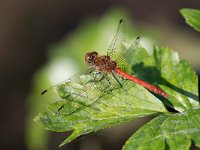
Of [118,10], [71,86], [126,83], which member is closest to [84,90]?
[71,86]

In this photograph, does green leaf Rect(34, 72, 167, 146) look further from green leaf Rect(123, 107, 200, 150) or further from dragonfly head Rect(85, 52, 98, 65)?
dragonfly head Rect(85, 52, 98, 65)

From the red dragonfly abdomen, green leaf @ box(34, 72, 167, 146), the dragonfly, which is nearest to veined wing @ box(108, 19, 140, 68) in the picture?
the dragonfly

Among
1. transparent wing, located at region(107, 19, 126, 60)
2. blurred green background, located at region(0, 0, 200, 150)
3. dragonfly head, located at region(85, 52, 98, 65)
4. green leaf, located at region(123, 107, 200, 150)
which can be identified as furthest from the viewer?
blurred green background, located at region(0, 0, 200, 150)

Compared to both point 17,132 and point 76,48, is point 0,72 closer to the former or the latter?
point 17,132

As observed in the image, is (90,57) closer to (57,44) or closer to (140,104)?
(140,104)

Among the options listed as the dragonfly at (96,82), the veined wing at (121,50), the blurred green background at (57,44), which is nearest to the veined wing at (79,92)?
the dragonfly at (96,82)

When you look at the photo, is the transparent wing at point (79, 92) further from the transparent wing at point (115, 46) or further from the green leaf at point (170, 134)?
the transparent wing at point (115, 46)

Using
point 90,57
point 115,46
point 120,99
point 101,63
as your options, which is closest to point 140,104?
point 120,99
